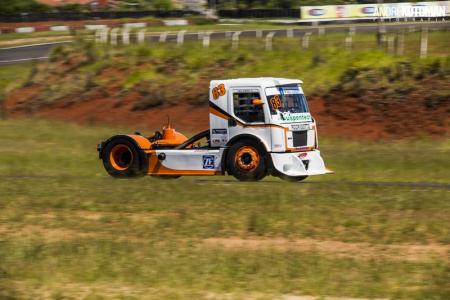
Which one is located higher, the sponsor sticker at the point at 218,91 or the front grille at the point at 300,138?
the sponsor sticker at the point at 218,91

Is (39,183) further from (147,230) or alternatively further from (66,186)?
(147,230)

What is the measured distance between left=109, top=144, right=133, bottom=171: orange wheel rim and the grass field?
85 centimetres

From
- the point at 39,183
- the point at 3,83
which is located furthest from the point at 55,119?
the point at 39,183

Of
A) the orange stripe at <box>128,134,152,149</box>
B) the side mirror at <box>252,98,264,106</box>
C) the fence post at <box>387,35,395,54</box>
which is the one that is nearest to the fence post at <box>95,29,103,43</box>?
the fence post at <box>387,35,395,54</box>

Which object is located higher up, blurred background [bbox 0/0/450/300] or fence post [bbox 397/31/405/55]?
fence post [bbox 397/31/405/55]

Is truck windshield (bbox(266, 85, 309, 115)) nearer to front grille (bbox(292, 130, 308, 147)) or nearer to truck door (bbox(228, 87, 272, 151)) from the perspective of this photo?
truck door (bbox(228, 87, 272, 151))

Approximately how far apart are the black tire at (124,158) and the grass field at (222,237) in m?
0.78

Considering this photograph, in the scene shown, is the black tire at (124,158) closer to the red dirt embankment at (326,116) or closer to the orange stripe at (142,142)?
the orange stripe at (142,142)

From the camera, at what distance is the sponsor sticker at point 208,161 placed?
16705mm

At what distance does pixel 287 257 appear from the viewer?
32.7 ft

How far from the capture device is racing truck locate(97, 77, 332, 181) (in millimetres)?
16203

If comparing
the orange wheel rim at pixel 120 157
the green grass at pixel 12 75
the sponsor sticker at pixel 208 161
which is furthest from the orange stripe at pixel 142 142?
the green grass at pixel 12 75

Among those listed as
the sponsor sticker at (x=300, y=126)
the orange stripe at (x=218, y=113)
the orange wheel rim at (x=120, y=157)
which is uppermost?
the orange stripe at (x=218, y=113)

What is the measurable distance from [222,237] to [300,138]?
542 cm
